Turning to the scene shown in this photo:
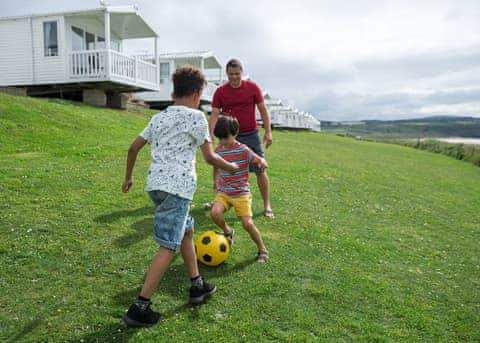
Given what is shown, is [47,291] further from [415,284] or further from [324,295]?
[415,284]

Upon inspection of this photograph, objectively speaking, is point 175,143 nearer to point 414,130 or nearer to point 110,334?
point 110,334

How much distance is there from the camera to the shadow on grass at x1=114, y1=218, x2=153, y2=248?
205 inches

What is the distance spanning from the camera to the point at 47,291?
4008 mm

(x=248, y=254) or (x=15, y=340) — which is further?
(x=248, y=254)

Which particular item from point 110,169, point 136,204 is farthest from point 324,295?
point 110,169

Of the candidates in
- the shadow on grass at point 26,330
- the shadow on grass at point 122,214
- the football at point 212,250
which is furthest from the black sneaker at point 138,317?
the shadow on grass at point 122,214

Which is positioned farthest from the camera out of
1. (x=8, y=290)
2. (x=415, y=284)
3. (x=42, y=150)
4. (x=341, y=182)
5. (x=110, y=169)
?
(x=341, y=182)

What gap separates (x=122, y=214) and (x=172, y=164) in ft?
10.4

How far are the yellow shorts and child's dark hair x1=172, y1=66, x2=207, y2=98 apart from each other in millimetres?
1737

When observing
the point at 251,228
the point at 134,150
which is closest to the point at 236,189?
the point at 251,228

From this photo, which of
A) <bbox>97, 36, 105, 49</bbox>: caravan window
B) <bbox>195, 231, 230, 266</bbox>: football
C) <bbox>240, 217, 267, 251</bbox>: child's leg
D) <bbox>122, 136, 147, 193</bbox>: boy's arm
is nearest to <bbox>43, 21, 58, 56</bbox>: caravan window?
<bbox>97, 36, 105, 49</bbox>: caravan window

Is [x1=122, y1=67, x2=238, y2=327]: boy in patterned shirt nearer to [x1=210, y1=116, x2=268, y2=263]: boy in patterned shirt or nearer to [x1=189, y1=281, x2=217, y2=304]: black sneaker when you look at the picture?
[x1=189, y1=281, x2=217, y2=304]: black sneaker

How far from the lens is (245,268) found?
188 inches

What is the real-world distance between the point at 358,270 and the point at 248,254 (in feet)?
4.52
